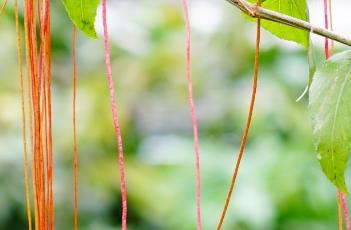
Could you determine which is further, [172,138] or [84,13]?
[172,138]

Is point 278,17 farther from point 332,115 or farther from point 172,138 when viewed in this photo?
point 172,138

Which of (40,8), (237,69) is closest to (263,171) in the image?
(237,69)

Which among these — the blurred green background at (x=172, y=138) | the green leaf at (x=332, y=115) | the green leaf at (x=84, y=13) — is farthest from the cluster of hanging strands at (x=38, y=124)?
the blurred green background at (x=172, y=138)

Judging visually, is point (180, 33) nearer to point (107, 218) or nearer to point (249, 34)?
point (249, 34)

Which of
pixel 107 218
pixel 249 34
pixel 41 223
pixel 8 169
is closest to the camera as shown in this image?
pixel 41 223

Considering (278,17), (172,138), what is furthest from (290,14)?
(172,138)
